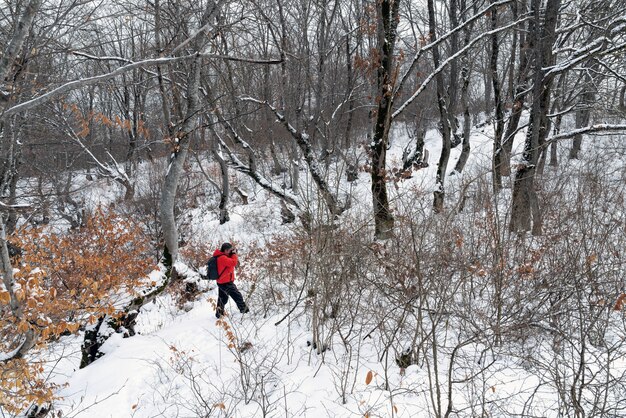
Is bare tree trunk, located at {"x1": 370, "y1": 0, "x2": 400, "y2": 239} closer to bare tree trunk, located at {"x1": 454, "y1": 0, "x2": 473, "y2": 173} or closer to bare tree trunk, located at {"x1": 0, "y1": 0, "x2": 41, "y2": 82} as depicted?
bare tree trunk, located at {"x1": 454, "y1": 0, "x2": 473, "y2": 173}

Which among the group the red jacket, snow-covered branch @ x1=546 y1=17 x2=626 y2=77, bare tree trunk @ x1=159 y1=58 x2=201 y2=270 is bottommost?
the red jacket

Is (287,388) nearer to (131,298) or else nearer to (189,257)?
(131,298)

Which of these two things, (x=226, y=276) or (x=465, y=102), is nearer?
(x=226, y=276)

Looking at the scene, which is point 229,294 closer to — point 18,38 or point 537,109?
point 18,38

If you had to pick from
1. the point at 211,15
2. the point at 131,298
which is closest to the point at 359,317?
the point at 131,298

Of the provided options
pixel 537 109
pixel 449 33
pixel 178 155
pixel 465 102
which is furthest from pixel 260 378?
pixel 465 102

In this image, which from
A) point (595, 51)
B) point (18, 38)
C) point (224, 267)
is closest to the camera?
point (18, 38)

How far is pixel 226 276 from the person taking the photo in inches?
259

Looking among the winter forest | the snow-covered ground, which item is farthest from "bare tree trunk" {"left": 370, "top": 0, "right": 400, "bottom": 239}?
the snow-covered ground

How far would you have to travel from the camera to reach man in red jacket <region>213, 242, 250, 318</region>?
6547mm

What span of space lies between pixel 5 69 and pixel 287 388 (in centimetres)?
404

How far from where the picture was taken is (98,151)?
20016 mm

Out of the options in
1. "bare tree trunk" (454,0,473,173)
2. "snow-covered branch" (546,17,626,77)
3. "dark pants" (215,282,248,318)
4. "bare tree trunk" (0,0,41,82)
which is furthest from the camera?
"bare tree trunk" (454,0,473,173)

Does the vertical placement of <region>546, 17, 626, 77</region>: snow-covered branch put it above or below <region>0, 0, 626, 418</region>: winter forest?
above
